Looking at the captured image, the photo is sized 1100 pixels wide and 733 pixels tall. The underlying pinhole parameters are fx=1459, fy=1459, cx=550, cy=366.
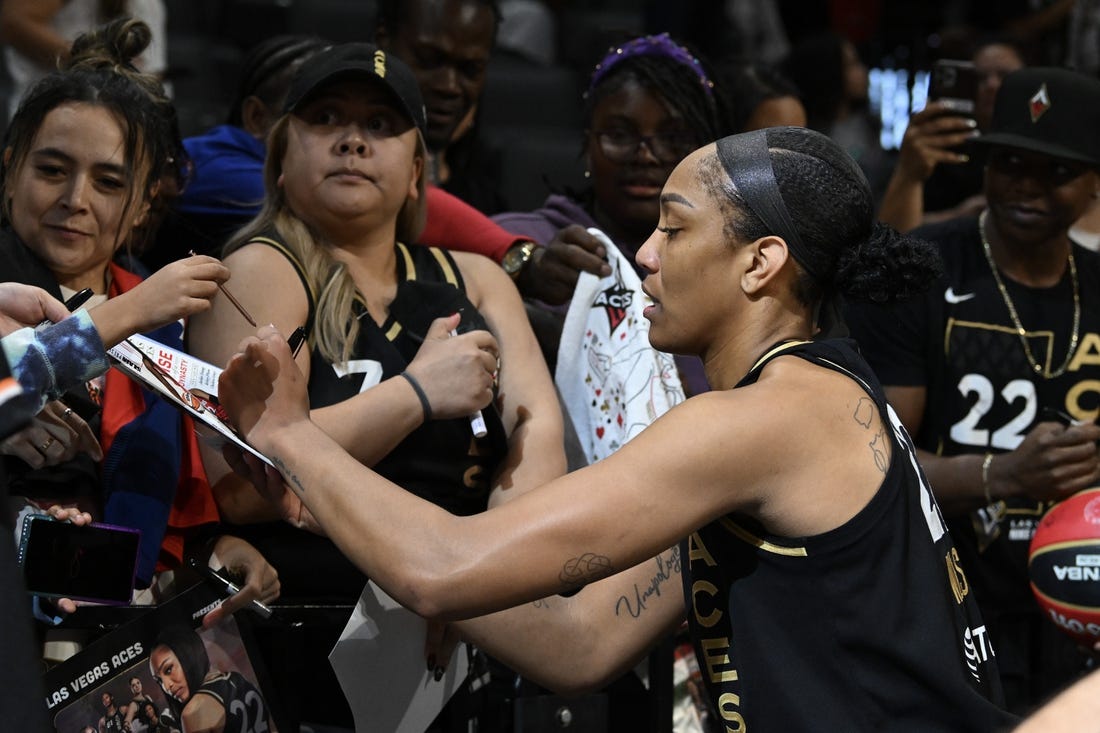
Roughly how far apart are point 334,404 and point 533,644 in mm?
579

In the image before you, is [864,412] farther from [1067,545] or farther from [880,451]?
[1067,545]

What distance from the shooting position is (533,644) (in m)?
2.61

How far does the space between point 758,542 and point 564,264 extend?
128 centimetres

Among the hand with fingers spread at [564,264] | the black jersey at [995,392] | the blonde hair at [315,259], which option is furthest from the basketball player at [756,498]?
the black jersey at [995,392]

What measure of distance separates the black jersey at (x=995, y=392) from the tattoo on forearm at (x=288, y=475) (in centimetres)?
192

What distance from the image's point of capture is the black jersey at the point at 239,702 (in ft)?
8.30

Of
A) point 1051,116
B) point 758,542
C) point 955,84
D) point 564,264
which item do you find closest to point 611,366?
point 564,264

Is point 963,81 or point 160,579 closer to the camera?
point 160,579

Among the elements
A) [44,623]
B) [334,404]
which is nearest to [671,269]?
[334,404]

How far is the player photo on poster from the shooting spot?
2.32 metres

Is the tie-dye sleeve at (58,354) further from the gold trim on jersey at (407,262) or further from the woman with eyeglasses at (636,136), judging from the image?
the woman with eyeglasses at (636,136)

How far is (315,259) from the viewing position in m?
2.91

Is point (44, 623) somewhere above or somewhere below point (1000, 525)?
above

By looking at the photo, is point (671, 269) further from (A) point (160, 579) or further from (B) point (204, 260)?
(A) point (160, 579)
